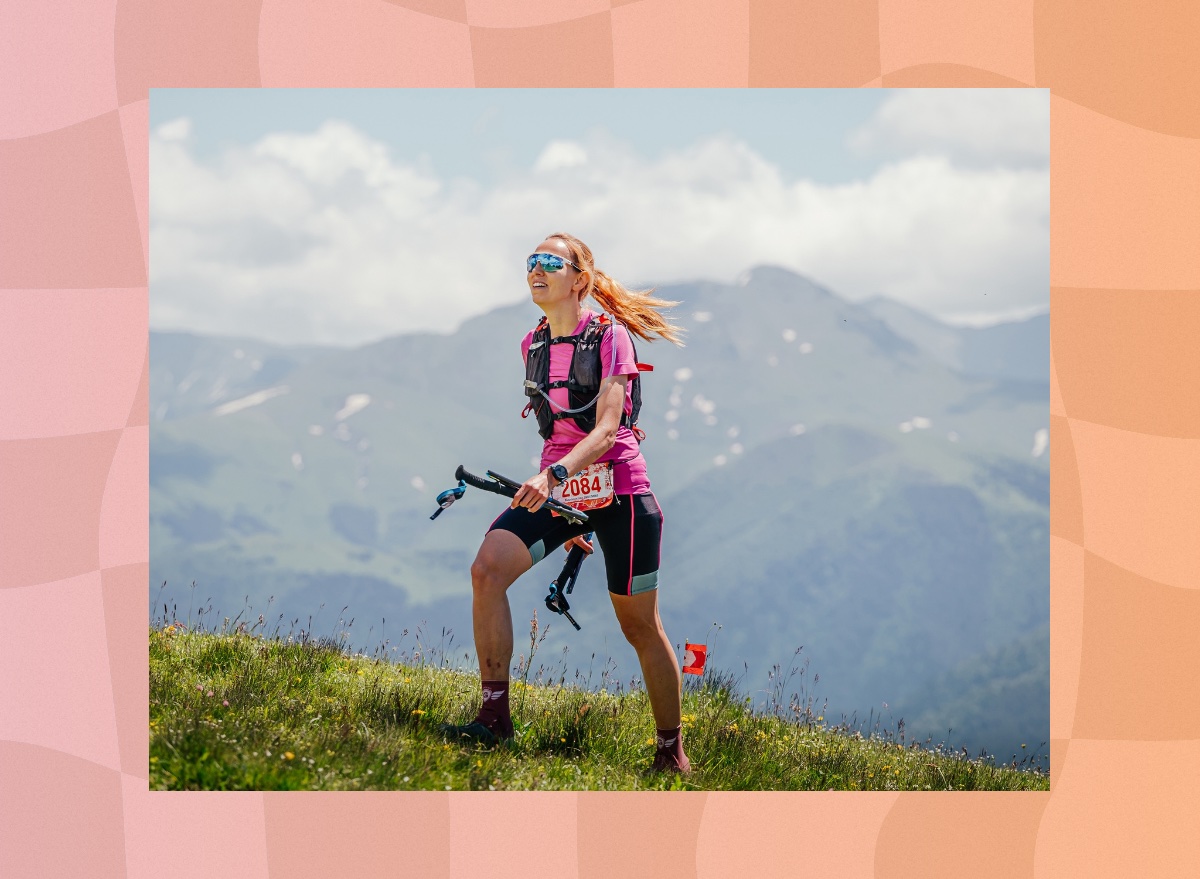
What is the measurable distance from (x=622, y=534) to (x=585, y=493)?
11.2 inches

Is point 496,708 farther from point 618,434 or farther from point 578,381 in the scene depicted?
point 578,381


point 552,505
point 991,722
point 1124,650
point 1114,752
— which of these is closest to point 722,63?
point 552,505

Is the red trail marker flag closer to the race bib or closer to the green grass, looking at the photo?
the green grass

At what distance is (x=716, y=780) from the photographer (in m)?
6.40

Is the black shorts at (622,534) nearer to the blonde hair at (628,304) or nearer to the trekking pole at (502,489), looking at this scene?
the trekking pole at (502,489)

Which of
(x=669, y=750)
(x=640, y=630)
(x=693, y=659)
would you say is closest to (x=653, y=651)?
(x=640, y=630)

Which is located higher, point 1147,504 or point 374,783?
point 1147,504

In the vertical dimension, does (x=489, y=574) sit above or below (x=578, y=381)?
below

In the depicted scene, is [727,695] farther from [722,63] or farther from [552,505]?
[722,63]

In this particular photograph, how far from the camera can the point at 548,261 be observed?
616 centimetres

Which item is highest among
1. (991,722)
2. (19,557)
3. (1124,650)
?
(19,557)

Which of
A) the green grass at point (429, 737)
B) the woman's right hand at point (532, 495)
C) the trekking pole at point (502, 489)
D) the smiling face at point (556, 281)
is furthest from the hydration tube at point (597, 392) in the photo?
the green grass at point (429, 737)

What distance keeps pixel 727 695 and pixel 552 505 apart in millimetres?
2787

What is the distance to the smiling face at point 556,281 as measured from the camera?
242 inches
